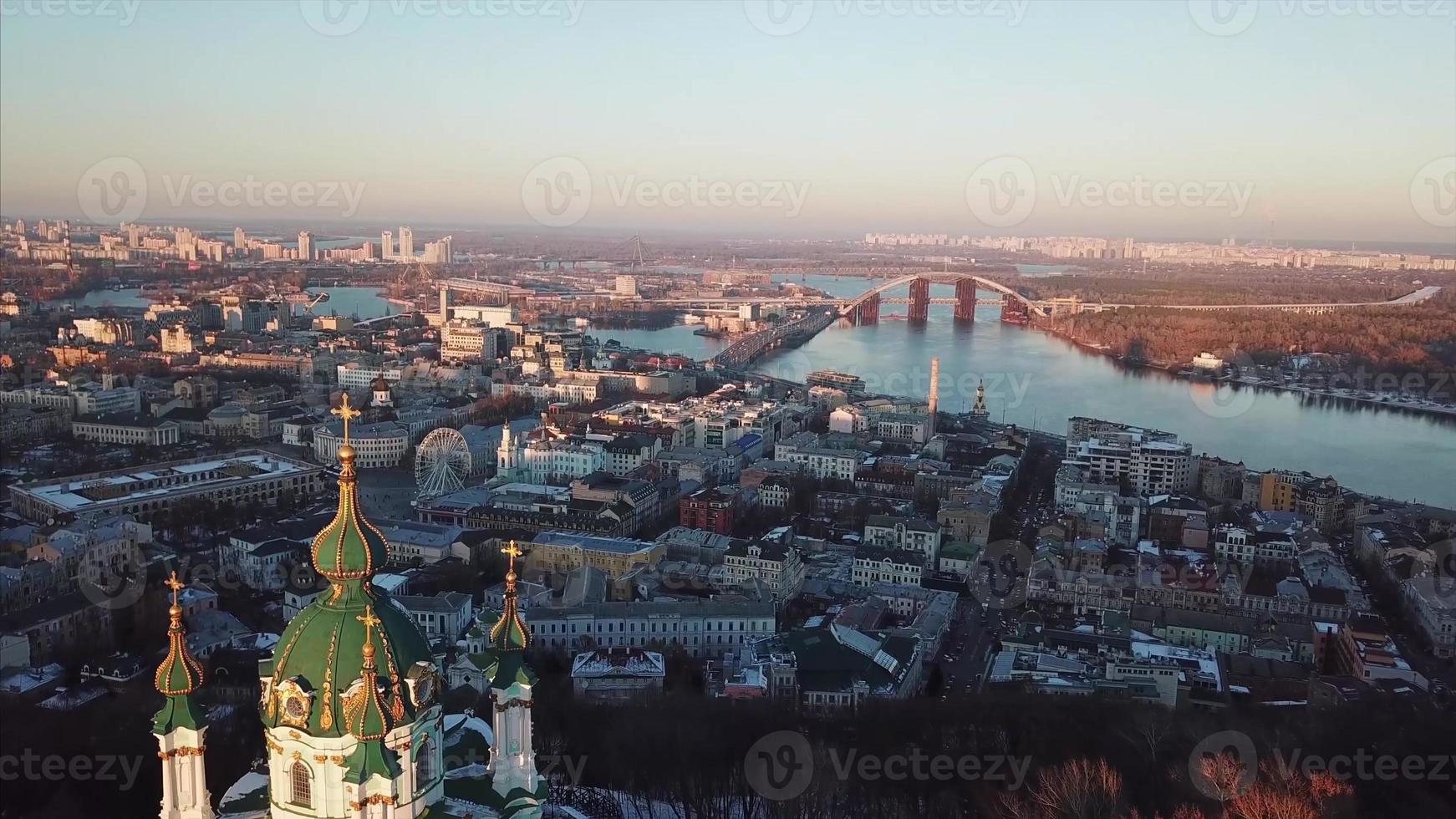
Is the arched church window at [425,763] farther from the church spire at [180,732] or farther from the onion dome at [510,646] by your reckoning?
the church spire at [180,732]

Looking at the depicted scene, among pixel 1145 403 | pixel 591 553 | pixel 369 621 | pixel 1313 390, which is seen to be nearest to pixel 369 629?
pixel 369 621

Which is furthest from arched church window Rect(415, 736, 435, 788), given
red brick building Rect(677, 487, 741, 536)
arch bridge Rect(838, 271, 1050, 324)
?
arch bridge Rect(838, 271, 1050, 324)

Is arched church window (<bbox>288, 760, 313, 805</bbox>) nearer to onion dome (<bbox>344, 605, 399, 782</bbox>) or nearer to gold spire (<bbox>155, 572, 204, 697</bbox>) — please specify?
onion dome (<bbox>344, 605, 399, 782</bbox>)

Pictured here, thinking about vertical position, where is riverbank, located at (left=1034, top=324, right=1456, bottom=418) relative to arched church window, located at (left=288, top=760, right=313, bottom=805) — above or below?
below

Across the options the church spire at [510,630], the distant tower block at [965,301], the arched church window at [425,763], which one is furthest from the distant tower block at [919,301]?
the arched church window at [425,763]

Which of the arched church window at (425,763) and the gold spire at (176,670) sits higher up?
the gold spire at (176,670)

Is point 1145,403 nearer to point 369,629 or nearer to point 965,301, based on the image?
point 965,301
